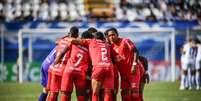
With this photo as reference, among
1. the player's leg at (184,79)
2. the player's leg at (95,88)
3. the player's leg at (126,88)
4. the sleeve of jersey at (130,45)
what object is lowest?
the player's leg at (184,79)

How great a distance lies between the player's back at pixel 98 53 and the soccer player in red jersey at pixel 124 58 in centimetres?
70

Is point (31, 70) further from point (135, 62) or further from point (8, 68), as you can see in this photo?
point (135, 62)

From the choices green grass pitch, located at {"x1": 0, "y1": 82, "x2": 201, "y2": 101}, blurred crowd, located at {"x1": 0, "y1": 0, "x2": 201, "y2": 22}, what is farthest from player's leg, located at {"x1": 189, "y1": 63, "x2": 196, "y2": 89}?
blurred crowd, located at {"x1": 0, "y1": 0, "x2": 201, "y2": 22}

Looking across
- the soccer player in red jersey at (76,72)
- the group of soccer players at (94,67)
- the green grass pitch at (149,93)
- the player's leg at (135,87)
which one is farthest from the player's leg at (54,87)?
the green grass pitch at (149,93)

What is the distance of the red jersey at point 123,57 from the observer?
1955 centimetres

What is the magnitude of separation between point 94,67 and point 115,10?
26.6 meters

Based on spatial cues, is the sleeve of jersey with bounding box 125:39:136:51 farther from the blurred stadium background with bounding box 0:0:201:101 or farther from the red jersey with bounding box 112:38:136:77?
the blurred stadium background with bounding box 0:0:201:101

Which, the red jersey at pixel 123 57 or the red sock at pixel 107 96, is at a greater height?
the red jersey at pixel 123 57

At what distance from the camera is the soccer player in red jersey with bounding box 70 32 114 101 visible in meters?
18.7

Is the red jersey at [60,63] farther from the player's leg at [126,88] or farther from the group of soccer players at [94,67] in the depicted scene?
the player's leg at [126,88]

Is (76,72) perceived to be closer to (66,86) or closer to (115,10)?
(66,86)

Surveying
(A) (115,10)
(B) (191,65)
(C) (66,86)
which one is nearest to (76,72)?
(C) (66,86)

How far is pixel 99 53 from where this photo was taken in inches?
741

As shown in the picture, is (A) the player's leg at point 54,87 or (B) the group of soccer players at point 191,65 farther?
(B) the group of soccer players at point 191,65
